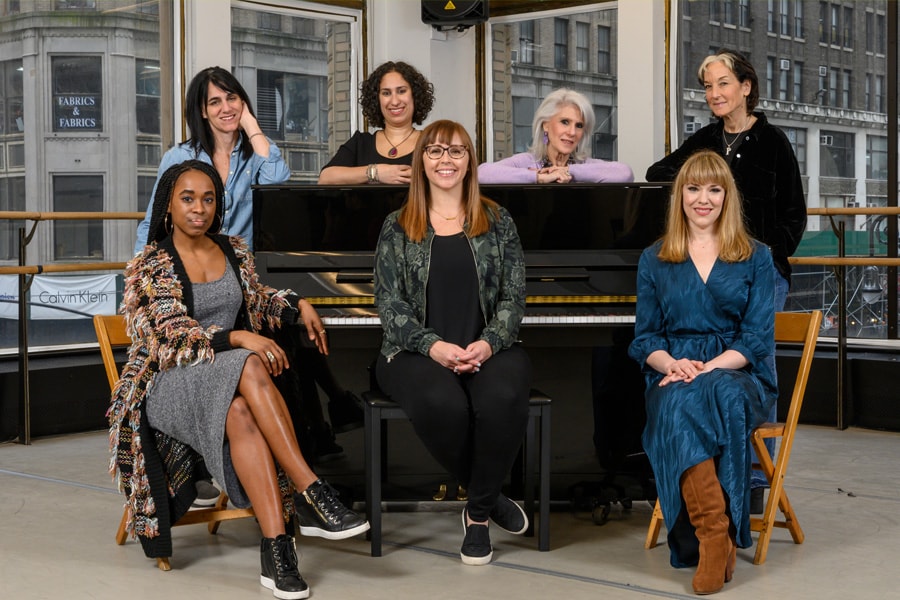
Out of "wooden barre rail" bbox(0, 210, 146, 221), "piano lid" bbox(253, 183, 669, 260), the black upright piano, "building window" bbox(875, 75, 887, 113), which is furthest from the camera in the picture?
"building window" bbox(875, 75, 887, 113)

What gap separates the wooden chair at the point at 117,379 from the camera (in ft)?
10.8

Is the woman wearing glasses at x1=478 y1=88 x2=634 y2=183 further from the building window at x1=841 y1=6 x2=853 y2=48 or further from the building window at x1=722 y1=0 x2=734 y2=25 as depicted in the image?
the building window at x1=841 y1=6 x2=853 y2=48

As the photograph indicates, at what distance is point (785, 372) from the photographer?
585 centimetres

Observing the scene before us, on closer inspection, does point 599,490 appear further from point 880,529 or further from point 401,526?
point 880,529

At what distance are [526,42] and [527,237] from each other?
11.6ft

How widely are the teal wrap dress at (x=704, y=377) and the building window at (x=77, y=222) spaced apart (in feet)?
12.4

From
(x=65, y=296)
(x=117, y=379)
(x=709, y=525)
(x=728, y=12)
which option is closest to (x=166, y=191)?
(x=117, y=379)

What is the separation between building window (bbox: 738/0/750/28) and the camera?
661 centimetres

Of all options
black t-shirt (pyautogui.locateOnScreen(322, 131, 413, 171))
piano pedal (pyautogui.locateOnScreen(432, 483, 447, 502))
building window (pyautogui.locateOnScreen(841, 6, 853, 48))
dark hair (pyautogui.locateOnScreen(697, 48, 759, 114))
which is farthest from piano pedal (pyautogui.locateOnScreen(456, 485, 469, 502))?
building window (pyautogui.locateOnScreen(841, 6, 853, 48))

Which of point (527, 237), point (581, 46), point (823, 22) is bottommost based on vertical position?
point (527, 237)

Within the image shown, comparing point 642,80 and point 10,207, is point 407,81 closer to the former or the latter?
point 642,80

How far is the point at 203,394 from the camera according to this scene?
3.11m

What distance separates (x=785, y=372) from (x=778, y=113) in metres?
1.76

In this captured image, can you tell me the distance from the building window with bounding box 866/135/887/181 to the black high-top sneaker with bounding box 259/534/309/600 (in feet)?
14.8
